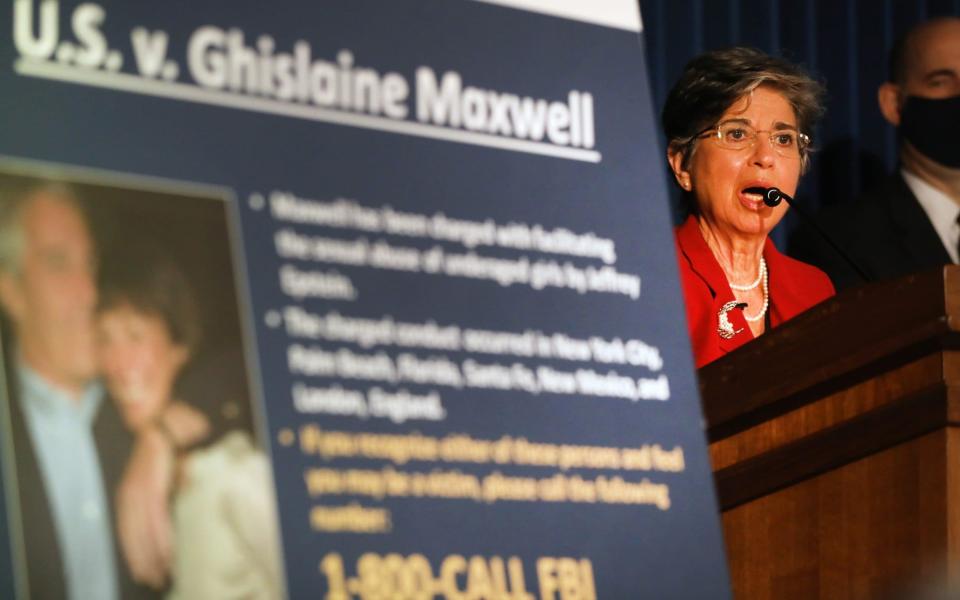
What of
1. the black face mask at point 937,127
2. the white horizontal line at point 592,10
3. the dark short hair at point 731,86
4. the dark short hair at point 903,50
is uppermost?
the dark short hair at point 903,50

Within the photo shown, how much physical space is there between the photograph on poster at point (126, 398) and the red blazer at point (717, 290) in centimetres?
162

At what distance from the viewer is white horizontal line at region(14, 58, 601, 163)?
4.13 feet

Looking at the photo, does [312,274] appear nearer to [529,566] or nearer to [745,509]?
[529,566]

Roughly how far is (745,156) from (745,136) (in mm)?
40

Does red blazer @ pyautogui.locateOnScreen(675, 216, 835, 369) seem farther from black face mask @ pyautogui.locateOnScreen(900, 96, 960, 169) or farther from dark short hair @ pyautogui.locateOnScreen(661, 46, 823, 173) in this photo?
black face mask @ pyautogui.locateOnScreen(900, 96, 960, 169)

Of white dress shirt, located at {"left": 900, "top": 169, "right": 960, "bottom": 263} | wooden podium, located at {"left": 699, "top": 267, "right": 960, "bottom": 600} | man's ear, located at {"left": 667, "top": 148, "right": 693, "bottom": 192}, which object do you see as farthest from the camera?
white dress shirt, located at {"left": 900, "top": 169, "right": 960, "bottom": 263}

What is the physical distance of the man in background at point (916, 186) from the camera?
4066 mm

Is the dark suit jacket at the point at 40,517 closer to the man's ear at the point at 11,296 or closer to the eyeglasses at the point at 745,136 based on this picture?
the man's ear at the point at 11,296

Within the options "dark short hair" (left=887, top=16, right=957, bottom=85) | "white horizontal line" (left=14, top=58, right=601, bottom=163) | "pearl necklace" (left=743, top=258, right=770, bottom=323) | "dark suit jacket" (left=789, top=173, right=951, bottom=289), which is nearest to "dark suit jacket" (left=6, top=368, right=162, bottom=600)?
"white horizontal line" (left=14, top=58, right=601, bottom=163)

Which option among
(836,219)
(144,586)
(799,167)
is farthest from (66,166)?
(836,219)

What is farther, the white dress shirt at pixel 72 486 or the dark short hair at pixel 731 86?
the dark short hair at pixel 731 86

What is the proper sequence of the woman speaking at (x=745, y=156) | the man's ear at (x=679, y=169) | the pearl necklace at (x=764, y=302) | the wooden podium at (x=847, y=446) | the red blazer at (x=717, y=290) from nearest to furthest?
the wooden podium at (x=847, y=446) → the red blazer at (x=717, y=290) → the pearl necklace at (x=764, y=302) → the woman speaking at (x=745, y=156) → the man's ear at (x=679, y=169)

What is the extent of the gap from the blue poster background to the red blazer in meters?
1.30

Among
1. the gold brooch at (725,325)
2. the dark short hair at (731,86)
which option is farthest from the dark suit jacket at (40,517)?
the dark short hair at (731,86)
